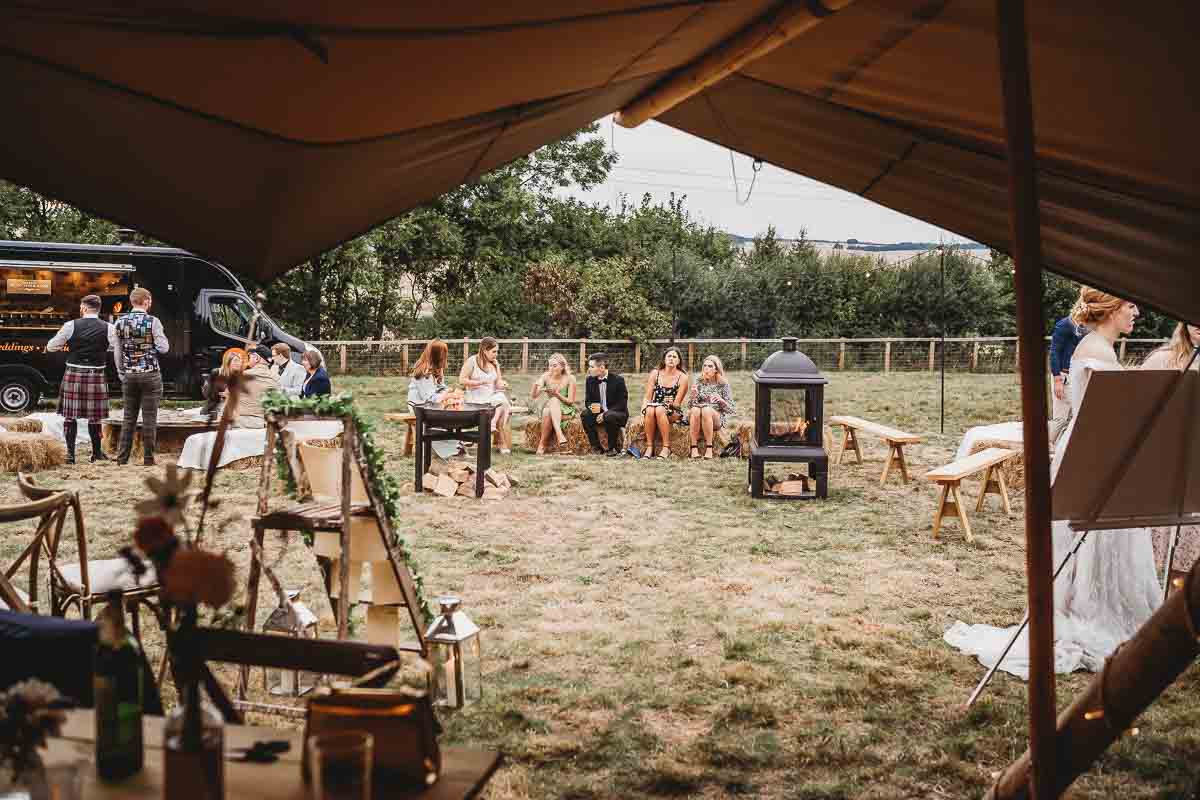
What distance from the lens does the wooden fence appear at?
63.6 feet

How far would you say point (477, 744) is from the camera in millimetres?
3473

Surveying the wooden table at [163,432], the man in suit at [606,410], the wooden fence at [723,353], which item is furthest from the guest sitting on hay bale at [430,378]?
the wooden fence at [723,353]

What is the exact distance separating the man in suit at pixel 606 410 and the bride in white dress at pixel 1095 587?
602cm

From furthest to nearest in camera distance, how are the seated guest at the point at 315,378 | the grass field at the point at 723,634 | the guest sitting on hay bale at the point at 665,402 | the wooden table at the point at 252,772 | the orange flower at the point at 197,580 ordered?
the guest sitting on hay bale at the point at 665,402, the seated guest at the point at 315,378, the grass field at the point at 723,634, the wooden table at the point at 252,772, the orange flower at the point at 197,580

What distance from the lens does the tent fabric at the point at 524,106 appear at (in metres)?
1.90

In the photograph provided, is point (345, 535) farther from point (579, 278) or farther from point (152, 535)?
point (579, 278)

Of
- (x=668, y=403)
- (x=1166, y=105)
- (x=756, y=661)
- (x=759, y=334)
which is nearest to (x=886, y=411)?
(x=668, y=403)

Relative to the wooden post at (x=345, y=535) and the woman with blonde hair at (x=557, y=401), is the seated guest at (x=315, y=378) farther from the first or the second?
the wooden post at (x=345, y=535)

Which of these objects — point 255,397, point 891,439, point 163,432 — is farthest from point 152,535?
point 163,432

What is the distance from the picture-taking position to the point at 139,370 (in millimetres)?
9211

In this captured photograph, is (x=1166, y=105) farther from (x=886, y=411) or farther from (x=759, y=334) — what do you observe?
(x=759, y=334)

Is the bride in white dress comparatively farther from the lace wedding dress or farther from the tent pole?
the tent pole

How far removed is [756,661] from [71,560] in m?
4.17

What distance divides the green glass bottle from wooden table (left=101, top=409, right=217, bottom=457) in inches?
338
